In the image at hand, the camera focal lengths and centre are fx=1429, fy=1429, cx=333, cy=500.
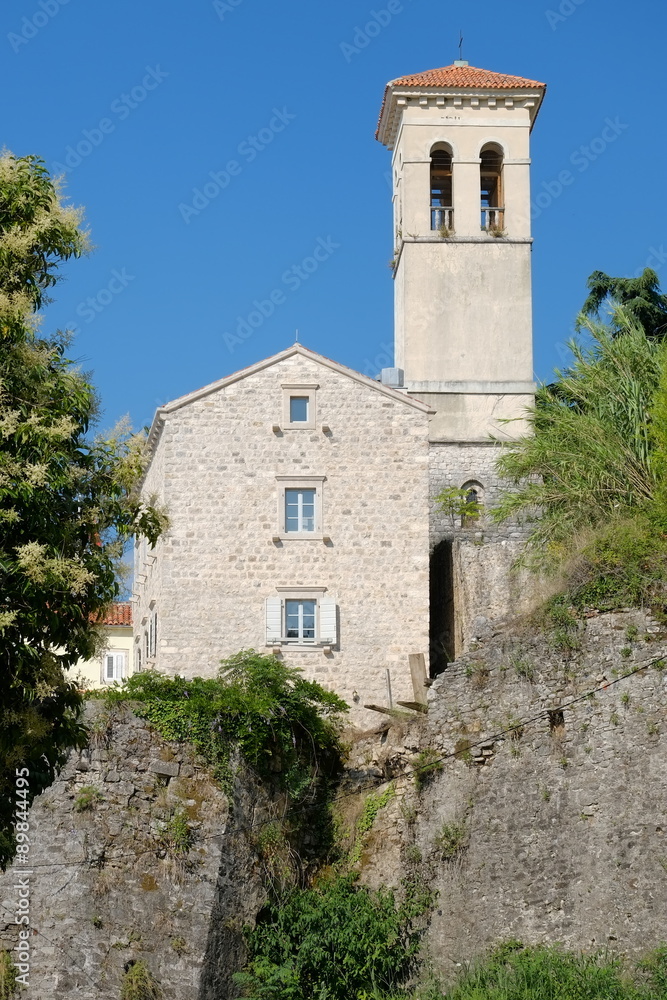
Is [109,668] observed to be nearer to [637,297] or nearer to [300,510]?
[300,510]

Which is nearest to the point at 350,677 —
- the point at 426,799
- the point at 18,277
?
the point at 426,799

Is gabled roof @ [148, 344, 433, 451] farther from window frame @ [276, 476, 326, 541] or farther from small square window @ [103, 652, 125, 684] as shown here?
small square window @ [103, 652, 125, 684]

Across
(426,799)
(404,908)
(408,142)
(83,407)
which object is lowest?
(404,908)

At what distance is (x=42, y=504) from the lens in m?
13.0

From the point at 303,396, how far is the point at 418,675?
7062 millimetres

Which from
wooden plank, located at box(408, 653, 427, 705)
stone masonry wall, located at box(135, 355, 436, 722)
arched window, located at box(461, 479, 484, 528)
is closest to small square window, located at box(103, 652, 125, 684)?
stone masonry wall, located at box(135, 355, 436, 722)

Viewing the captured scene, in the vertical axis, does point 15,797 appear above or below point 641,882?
above

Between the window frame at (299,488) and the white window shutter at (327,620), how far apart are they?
1.37 m

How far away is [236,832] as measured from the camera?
2275cm

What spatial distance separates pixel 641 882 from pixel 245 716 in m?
6.99

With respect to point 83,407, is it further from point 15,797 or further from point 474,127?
point 474,127

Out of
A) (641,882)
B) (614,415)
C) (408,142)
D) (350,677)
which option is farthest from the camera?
(408,142)

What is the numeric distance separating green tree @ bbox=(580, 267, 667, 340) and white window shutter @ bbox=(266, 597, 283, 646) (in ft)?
Answer: 43.4

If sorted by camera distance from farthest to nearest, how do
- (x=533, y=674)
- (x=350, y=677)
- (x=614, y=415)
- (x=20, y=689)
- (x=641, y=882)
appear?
(x=350, y=677)
(x=614, y=415)
(x=533, y=674)
(x=641, y=882)
(x=20, y=689)
